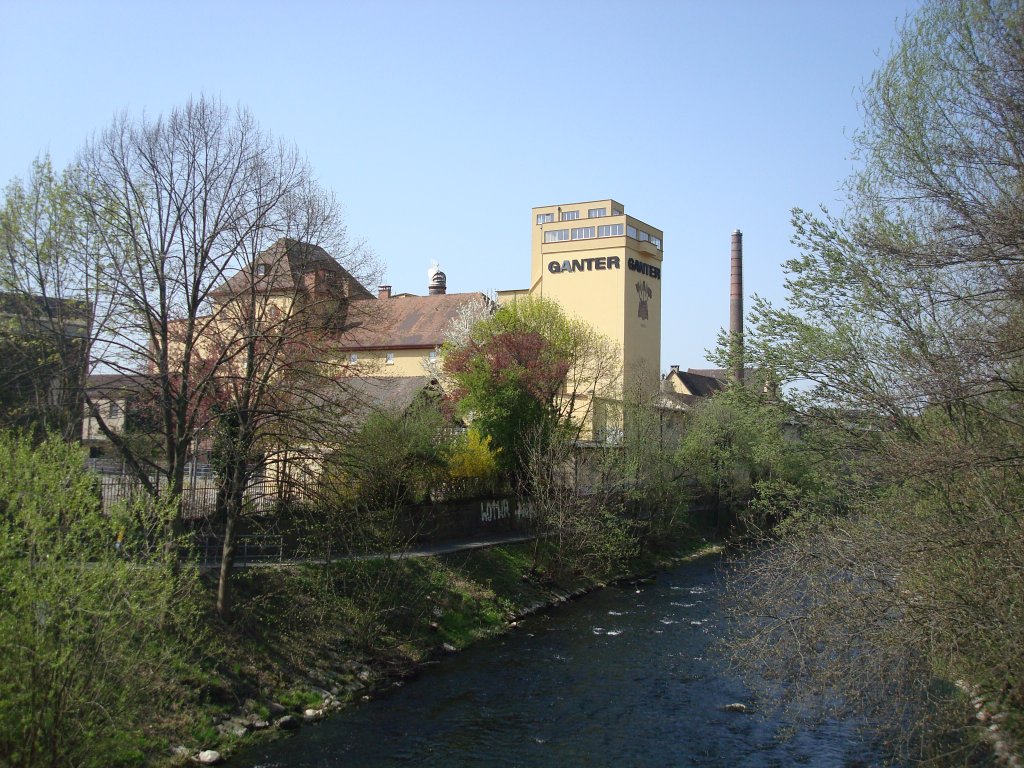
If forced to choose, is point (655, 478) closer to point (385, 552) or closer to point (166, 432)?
point (385, 552)

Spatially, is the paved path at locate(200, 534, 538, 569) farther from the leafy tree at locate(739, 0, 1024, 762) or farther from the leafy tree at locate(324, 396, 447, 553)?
the leafy tree at locate(739, 0, 1024, 762)

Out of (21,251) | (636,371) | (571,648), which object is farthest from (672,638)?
(636,371)

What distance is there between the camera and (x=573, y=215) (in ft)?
179

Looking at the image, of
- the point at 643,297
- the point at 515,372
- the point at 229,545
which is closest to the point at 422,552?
the point at 229,545

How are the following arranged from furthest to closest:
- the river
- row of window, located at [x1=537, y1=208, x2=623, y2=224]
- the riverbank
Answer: row of window, located at [x1=537, y1=208, x2=623, y2=224]
the riverbank
the river

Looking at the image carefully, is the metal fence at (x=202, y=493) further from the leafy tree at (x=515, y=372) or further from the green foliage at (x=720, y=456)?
the green foliage at (x=720, y=456)

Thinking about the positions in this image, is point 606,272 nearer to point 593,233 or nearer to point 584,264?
point 584,264

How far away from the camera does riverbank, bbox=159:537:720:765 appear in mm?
14531

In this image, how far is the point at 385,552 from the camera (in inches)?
835

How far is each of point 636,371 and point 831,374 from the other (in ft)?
94.9

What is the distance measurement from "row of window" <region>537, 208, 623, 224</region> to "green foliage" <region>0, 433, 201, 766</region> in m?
44.9

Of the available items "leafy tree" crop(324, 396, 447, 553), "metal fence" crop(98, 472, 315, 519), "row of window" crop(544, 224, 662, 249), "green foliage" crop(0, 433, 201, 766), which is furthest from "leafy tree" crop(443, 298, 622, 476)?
"green foliage" crop(0, 433, 201, 766)

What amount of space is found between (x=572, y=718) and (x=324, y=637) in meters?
5.92

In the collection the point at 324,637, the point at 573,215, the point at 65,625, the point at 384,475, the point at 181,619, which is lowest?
the point at 324,637
